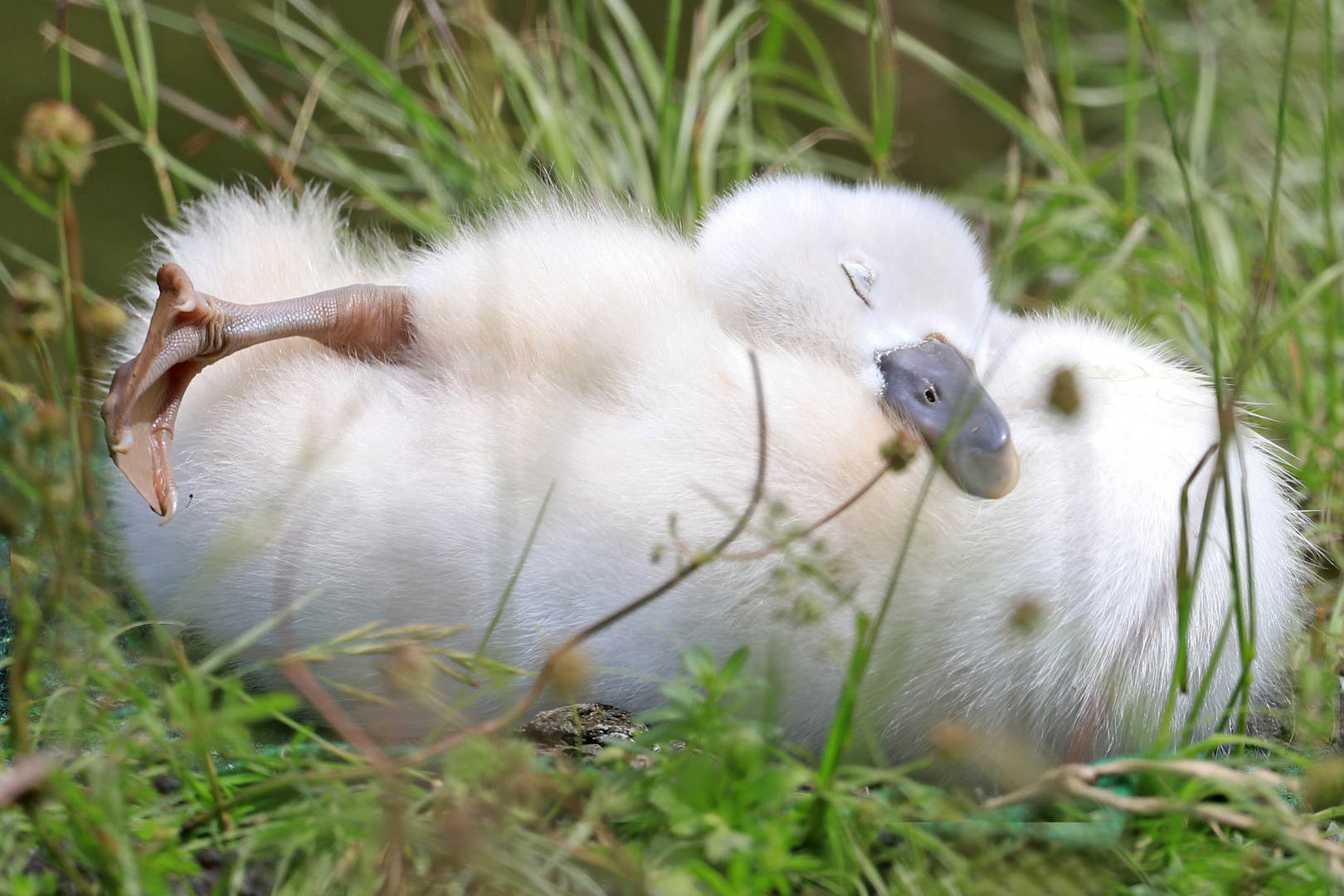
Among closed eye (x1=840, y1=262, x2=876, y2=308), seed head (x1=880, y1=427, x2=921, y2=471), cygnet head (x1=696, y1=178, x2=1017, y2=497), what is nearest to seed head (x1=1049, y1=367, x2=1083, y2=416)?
seed head (x1=880, y1=427, x2=921, y2=471)

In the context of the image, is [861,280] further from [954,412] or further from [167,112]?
[167,112]

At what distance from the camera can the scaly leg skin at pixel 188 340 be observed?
159 centimetres

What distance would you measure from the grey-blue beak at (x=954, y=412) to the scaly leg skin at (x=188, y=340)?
756mm

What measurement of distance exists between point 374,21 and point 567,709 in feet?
11.1

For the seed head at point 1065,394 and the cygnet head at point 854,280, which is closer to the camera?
the seed head at point 1065,394

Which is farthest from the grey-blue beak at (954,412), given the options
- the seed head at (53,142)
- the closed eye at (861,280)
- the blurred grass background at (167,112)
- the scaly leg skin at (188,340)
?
the blurred grass background at (167,112)

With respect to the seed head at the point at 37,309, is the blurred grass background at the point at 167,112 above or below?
above

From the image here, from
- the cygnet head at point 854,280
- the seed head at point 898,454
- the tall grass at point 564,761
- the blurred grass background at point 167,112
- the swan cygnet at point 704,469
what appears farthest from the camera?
the blurred grass background at point 167,112

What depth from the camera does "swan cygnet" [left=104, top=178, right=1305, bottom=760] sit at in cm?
144

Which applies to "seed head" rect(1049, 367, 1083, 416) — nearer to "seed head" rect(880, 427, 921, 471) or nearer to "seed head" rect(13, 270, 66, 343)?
"seed head" rect(880, 427, 921, 471)

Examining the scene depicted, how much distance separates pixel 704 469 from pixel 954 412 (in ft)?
1.06

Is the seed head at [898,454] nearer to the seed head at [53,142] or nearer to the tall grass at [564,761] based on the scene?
the tall grass at [564,761]

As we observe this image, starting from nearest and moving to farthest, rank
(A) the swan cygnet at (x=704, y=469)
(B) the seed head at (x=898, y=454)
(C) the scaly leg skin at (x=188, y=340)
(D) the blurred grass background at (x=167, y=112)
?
(B) the seed head at (x=898, y=454)
(A) the swan cygnet at (x=704, y=469)
(C) the scaly leg skin at (x=188, y=340)
(D) the blurred grass background at (x=167, y=112)

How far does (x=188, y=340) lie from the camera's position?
1649 mm
